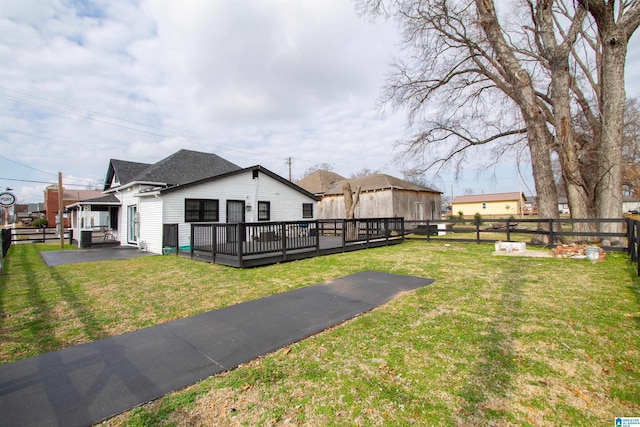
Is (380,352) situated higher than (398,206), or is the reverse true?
(398,206)

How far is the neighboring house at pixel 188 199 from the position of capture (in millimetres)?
11547

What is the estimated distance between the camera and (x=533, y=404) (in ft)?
6.72

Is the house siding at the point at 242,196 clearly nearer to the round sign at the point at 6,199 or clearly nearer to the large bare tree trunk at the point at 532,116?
the round sign at the point at 6,199

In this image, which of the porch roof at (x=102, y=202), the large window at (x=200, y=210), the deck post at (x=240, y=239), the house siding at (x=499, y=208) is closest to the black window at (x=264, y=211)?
the large window at (x=200, y=210)

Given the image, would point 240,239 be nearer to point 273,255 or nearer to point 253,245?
point 253,245

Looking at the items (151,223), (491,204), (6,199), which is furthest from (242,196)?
(491,204)

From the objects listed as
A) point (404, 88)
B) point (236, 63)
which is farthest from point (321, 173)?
point (236, 63)

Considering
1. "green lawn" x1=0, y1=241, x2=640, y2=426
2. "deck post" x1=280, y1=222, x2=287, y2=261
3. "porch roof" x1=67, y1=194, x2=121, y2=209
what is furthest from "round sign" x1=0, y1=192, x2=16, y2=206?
"deck post" x1=280, y1=222, x2=287, y2=261

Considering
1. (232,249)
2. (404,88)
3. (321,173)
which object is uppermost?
(404,88)

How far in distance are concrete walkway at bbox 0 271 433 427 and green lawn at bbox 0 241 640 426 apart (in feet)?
0.80

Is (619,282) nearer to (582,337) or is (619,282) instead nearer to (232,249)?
(582,337)

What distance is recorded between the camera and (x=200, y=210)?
12.1 m

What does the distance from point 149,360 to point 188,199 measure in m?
9.92

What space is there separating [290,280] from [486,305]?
12.2 ft
